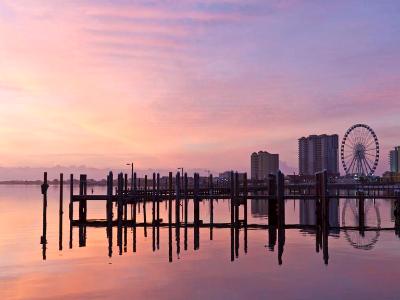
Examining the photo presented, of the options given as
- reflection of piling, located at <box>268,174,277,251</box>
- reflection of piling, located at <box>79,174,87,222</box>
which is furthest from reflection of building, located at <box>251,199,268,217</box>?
reflection of piling, located at <box>79,174,87,222</box>

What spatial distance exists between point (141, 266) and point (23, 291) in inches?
246

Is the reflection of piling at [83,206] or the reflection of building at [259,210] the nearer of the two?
the reflection of piling at [83,206]

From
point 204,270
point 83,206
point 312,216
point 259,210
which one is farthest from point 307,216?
point 204,270

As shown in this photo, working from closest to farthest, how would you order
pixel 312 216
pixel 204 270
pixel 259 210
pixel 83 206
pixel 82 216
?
pixel 204 270 < pixel 82 216 < pixel 83 206 < pixel 312 216 < pixel 259 210

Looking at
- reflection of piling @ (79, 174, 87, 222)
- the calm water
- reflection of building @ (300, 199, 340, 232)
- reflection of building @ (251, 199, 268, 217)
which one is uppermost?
reflection of piling @ (79, 174, 87, 222)

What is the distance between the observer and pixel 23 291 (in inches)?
789

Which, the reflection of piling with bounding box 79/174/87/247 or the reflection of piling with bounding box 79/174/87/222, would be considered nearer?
the reflection of piling with bounding box 79/174/87/247

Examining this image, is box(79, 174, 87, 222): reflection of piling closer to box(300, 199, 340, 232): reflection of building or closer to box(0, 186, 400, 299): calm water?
box(0, 186, 400, 299): calm water

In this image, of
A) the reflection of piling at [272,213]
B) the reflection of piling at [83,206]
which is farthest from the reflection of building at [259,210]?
the reflection of piling at [83,206]

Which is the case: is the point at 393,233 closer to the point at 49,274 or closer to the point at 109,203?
the point at 109,203

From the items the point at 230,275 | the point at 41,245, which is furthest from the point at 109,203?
the point at 230,275

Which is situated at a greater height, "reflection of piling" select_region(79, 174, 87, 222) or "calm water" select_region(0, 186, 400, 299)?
"reflection of piling" select_region(79, 174, 87, 222)

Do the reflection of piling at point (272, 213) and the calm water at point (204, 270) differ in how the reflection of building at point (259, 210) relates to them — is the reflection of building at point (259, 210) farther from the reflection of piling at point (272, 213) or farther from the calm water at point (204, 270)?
the calm water at point (204, 270)

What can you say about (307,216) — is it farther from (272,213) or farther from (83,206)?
(83,206)
